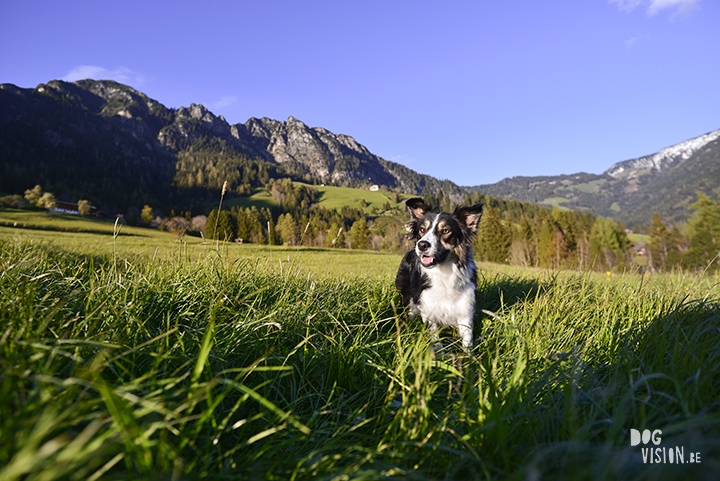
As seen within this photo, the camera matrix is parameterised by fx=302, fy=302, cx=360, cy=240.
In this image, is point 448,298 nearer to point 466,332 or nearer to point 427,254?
point 466,332

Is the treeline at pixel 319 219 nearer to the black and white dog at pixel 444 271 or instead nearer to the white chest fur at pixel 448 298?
the black and white dog at pixel 444 271

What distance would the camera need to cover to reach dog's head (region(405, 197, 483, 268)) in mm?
3842

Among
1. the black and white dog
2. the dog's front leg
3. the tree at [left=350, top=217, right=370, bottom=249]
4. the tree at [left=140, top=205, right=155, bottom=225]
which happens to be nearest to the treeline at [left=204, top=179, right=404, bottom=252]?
the tree at [left=350, top=217, right=370, bottom=249]

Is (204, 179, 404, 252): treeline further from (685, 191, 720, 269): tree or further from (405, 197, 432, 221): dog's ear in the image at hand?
(685, 191, 720, 269): tree

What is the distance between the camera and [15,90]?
551ft

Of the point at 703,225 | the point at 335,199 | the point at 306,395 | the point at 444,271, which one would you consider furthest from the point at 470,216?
the point at 335,199

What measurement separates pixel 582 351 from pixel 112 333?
3.38 meters

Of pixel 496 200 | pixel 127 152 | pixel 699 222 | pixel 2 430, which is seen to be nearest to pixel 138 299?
pixel 2 430

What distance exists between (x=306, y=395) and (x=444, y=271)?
2653mm

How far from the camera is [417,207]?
4723 millimetres

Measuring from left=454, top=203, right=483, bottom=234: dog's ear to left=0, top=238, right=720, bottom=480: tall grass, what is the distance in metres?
1.53

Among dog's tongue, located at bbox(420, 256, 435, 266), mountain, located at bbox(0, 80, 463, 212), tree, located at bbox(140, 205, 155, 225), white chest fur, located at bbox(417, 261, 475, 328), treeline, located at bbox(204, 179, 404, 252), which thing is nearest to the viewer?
white chest fur, located at bbox(417, 261, 475, 328)

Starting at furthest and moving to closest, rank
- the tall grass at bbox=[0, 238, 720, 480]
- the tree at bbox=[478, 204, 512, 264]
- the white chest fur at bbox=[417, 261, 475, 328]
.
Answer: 1. the tree at bbox=[478, 204, 512, 264]
2. the white chest fur at bbox=[417, 261, 475, 328]
3. the tall grass at bbox=[0, 238, 720, 480]

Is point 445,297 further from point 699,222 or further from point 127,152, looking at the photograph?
point 127,152
